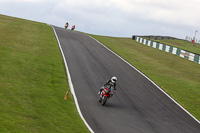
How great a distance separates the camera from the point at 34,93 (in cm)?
1603

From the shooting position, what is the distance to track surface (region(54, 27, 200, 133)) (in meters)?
14.6

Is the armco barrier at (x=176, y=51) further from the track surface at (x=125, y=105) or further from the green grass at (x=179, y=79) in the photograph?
the track surface at (x=125, y=105)

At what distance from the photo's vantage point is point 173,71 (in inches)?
1235

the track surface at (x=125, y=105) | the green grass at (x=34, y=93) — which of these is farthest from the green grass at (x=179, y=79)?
the green grass at (x=34, y=93)

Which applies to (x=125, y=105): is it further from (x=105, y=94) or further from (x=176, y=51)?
(x=176, y=51)

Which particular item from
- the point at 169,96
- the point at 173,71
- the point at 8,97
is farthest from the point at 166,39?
the point at 8,97

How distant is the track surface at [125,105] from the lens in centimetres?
1463

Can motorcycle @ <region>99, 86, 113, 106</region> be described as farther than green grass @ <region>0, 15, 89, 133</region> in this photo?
Yes

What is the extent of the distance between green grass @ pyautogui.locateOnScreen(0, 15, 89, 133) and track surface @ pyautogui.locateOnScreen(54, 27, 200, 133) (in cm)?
98

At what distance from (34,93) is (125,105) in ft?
17.3

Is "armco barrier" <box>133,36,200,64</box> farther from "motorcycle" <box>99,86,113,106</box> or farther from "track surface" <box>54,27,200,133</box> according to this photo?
"motorcycle" <box>99,86,113,106</box>

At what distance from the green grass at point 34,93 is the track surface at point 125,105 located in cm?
98

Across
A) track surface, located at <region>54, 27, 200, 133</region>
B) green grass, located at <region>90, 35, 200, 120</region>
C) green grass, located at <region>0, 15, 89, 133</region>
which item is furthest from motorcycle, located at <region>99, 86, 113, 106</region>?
green grass, located at <region>90, 35, 200, 120</region>

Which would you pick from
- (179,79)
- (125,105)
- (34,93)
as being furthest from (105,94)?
(179,79)
